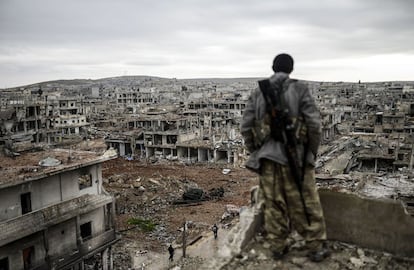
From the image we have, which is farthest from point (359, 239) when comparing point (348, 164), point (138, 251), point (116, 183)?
point (116, 183)

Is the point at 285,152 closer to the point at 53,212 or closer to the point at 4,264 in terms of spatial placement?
the point at 53,212

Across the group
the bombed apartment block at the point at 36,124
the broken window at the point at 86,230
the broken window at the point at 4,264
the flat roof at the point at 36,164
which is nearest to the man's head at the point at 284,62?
the flat roof at the point at 36,164

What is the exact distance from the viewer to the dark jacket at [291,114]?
4.26 metres

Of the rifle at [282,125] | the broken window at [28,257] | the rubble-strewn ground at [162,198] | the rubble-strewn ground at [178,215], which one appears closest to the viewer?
the rifle at [282,125]

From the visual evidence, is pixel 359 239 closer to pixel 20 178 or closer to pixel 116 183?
pixel 20 178

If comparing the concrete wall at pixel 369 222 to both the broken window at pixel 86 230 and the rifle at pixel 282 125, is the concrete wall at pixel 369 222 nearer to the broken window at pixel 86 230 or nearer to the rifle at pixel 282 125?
the rifle at pixel 282 125

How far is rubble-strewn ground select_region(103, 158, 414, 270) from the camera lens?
458cm

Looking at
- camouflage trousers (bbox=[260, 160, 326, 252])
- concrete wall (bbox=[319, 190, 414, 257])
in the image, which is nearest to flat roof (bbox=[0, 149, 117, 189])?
camouflage trousers (bbox=[260, 160, 326, 252])

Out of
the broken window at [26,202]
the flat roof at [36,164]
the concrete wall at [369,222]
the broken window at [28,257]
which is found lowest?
the broken window at [28,257]

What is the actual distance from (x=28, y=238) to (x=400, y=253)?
44.7 ft

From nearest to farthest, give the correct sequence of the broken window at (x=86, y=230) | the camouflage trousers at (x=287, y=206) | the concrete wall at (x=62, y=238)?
the camouflage trousers at (x=287, y=206) < the concrete wall at (x=62, y=238) < the broken window at (x=86, y=230)

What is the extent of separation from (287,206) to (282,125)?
3.23ft

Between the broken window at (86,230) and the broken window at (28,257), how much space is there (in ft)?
8.86

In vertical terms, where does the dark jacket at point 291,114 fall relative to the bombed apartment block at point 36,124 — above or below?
above
